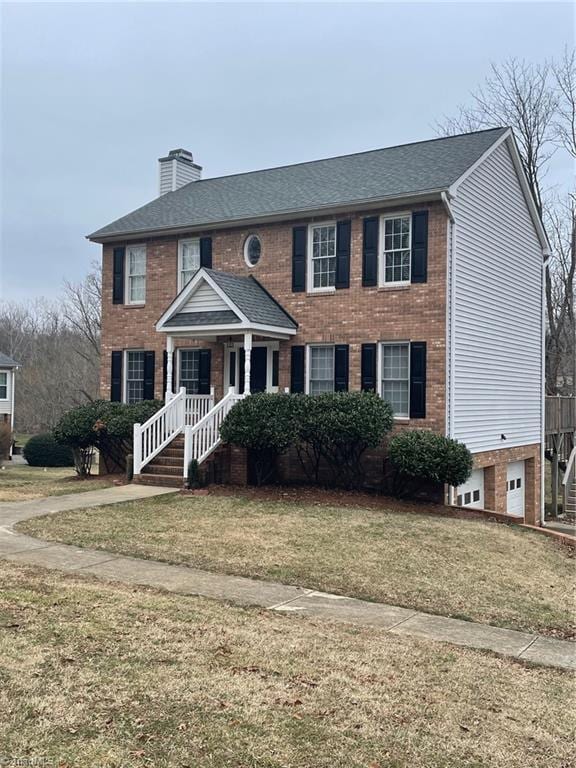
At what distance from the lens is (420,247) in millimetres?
16438

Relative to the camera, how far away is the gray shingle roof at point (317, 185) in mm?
17141

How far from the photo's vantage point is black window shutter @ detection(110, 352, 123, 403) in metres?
20.9

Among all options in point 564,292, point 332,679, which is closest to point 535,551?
point 332,679

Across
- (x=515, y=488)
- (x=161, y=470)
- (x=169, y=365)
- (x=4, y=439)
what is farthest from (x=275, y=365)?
(x=4, y=439)

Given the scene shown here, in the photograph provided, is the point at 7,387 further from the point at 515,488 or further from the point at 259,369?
the point at 515,488

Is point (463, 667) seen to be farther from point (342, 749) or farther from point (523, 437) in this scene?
point (523, 437)

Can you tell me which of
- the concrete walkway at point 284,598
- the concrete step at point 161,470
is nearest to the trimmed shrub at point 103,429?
the concrete step at point 161,470

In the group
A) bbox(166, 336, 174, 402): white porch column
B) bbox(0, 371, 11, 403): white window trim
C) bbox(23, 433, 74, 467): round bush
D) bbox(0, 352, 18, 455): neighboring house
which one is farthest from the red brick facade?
bbox(0, 371, 11, 403): white window trim

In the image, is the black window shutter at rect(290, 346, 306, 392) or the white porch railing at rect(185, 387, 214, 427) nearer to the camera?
the black window shutter at rect(290, 346, 306, 392)

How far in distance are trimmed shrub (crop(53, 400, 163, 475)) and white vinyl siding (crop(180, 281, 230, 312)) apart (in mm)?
2736

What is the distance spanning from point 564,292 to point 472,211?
18918 millimetres

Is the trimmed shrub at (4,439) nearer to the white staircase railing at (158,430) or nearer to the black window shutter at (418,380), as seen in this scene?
the white staircase railing at (158,430)

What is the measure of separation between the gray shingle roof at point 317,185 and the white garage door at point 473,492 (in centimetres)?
699

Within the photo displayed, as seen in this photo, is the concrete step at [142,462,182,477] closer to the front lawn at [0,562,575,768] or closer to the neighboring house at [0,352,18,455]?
the front lawn at [0,562,575,768]
